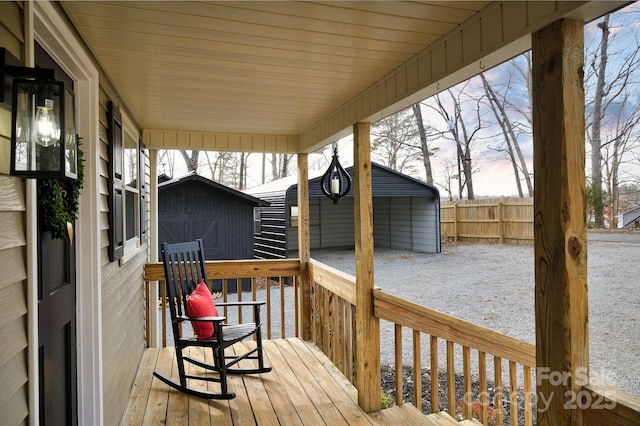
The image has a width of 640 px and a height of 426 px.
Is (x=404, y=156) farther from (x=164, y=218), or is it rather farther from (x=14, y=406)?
(x=14, y=406)

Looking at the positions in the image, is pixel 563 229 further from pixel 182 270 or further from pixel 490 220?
pixel 490 220

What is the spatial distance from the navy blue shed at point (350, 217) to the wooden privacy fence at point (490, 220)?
1.64ft

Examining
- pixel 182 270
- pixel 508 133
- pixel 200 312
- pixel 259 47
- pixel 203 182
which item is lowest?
pixel 200 312

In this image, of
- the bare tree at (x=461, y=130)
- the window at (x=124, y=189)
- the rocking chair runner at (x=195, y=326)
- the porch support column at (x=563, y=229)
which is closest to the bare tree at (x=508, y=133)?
the bare tree at (x=461, y=130)

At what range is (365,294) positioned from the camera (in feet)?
9.53

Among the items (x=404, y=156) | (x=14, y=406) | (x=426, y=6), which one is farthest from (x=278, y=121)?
(x=404, y=156)

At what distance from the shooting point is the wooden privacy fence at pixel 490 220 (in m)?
9.40

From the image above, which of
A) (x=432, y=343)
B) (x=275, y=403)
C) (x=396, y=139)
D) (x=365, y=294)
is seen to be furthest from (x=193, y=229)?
(x=396, y=139)

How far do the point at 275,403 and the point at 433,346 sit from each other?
1.20 m

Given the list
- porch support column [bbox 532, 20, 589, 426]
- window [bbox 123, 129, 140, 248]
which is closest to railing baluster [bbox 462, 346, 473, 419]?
porch support column [bbox 532, 20, 589, 426]

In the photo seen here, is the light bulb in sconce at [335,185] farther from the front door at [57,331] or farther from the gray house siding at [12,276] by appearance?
the gray house siding at [12,276]

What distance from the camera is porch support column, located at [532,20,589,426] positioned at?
1.36 meters

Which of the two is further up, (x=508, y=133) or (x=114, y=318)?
(x=508, y=133)

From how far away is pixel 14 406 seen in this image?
112 cm
